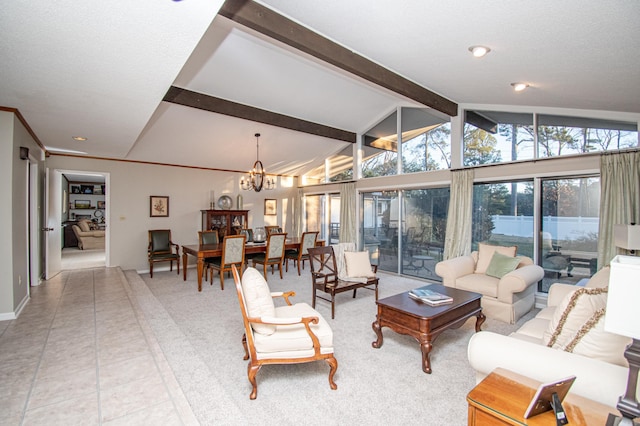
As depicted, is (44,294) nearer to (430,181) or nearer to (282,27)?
(282,27)

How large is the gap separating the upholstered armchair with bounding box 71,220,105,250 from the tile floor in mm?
6955

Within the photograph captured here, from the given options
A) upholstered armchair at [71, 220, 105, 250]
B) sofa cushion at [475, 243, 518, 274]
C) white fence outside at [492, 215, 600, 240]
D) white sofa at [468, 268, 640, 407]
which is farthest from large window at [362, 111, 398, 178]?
upholstered armchair at [71, 220, 105, 250]

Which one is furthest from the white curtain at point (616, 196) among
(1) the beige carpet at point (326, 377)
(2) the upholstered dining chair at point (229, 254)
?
(2) the upholstered dining chair at point (229, 254)

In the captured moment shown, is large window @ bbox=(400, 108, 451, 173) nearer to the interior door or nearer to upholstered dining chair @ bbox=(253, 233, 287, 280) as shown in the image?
upholstered dining chair @ bbox=(253, 233, 287, 280)

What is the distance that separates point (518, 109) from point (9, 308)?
7076 mm

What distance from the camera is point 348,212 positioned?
7.41m

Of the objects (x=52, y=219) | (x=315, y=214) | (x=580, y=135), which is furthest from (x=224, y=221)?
(x=580, y=135)

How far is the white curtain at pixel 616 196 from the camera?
11.7ft

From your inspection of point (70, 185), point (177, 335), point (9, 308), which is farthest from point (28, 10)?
point (70, 185)

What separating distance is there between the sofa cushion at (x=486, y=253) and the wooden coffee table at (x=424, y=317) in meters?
1.40

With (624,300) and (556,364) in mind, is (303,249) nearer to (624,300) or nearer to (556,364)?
(556,364)

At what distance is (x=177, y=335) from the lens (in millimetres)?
3199

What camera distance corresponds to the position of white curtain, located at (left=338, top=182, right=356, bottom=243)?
729cm

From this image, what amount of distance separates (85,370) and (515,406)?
2921mm
